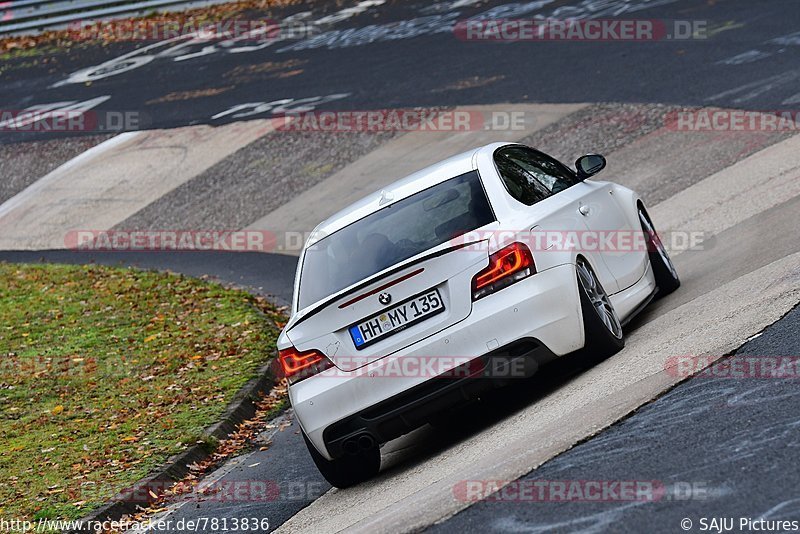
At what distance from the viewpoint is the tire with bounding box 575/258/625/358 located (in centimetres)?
762

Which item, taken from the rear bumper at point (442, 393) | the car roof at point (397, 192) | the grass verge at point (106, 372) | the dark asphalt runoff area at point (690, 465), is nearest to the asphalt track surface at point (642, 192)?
the dark asphalt runoff area at point (690, 465)

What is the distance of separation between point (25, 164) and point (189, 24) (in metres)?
8.56

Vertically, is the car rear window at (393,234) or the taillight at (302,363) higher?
the car rear window at (393,234)

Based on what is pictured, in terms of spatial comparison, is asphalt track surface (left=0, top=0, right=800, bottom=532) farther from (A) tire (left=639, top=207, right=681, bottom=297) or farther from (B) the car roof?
(B) the car roof

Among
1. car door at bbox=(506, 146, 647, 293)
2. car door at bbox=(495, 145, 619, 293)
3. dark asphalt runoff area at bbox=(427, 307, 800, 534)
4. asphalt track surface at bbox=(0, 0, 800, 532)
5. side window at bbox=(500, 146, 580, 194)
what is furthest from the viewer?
side window at bbox=(500, 146, 580, 194)

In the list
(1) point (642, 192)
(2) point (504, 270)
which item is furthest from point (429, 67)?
(2) point (504, 270)

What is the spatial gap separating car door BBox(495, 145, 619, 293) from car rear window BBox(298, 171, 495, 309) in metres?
0.31

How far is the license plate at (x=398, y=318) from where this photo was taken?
738 cm

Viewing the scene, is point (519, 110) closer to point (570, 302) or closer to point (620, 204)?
point (620, 204)

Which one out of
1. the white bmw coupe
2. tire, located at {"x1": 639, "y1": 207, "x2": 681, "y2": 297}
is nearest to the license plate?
the white bmw coupe

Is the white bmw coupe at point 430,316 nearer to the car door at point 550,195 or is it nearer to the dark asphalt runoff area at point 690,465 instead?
the car door at point 550,195

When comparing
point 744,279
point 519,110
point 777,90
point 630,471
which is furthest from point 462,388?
point 519,110

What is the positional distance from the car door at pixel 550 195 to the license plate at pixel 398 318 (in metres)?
0.67

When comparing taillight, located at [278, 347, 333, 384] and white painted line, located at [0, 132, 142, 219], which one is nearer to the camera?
taillight, located at [278, 347, 333, 384]
